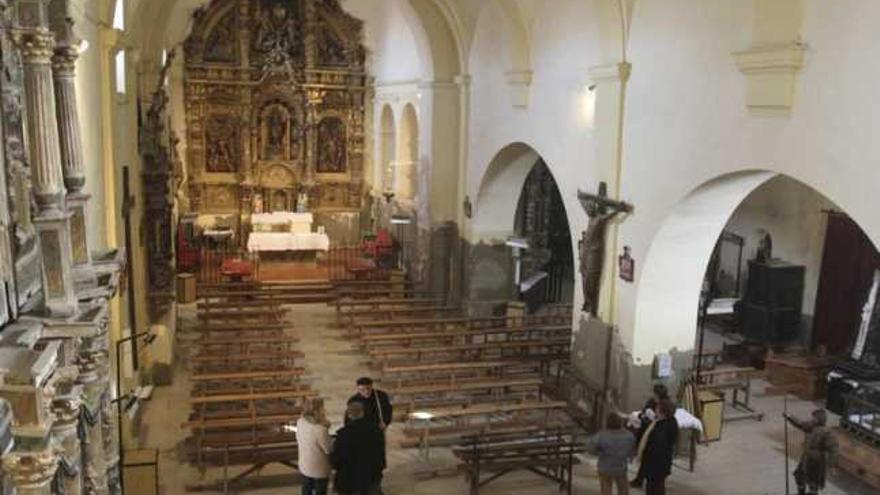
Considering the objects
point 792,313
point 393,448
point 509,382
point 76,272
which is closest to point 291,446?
point 393,448

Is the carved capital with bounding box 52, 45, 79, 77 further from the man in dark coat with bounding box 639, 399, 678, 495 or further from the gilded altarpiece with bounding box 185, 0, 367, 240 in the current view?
the gilded altarpiece with bounding box 185, 0, 367, 240

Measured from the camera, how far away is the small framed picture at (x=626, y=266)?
10.1 metres

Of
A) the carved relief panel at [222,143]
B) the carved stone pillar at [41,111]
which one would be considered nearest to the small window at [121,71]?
the carved stone pillar at [41,111]

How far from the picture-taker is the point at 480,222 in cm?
1573

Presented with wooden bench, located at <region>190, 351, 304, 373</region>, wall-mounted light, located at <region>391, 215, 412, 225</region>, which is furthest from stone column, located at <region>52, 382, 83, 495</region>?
wall-mounted light, located at <region>391, 215, 412, 225</region>

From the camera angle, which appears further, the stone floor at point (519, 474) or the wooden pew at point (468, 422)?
the wooden pew at point (468, 422)

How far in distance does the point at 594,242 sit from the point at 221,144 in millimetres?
13720

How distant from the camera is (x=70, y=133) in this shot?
477 centimetres

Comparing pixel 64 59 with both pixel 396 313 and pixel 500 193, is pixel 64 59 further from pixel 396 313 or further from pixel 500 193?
pixel 500 193

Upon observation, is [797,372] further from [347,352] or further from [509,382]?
[347,352]

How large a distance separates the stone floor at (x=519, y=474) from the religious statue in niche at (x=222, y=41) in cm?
1123

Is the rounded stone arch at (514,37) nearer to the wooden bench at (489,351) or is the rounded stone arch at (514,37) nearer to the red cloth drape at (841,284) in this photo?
the wooden bench at (489,351)

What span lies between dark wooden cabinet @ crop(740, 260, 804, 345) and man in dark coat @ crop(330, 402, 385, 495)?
29.7 ft

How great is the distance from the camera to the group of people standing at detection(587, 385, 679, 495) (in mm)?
8141
